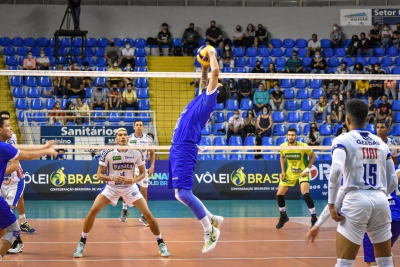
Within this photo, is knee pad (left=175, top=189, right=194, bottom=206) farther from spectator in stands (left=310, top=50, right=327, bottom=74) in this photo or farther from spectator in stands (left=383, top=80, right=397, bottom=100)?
spectator in stands (left=310, top=50, right=327, bottom=74)

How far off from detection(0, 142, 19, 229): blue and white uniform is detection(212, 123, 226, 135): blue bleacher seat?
1330 centimetres

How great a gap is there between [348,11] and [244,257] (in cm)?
1959

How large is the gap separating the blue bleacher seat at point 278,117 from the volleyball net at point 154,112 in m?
0.04

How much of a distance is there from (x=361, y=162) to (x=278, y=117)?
15737 mm

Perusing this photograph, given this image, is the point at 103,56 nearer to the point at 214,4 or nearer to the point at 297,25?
the point at 214,4

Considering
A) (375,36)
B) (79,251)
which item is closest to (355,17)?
(375,36)

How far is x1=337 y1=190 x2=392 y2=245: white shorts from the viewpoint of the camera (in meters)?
5.32

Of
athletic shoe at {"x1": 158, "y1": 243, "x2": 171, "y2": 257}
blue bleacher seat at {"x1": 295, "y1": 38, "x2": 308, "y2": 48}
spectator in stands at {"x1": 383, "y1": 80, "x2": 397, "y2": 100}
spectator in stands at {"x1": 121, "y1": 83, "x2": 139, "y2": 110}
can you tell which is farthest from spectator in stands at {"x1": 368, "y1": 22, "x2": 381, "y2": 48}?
athletic shoe at {"x1": 158, "y1": 243, "x2": 171, "y2": 257}

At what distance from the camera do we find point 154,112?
20250 mm

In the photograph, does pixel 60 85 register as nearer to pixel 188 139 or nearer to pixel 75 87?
pixel 75 87

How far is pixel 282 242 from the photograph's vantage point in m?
10.4

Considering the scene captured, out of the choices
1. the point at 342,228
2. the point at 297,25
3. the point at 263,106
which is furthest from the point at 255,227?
the point at 297,25

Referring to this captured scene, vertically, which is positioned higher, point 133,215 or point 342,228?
point 342,228

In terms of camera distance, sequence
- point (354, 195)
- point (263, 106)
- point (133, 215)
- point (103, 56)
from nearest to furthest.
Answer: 1. point (354, 195)
2. point (133, 215)
3. point (263, 106)
4. point (103, 56)
